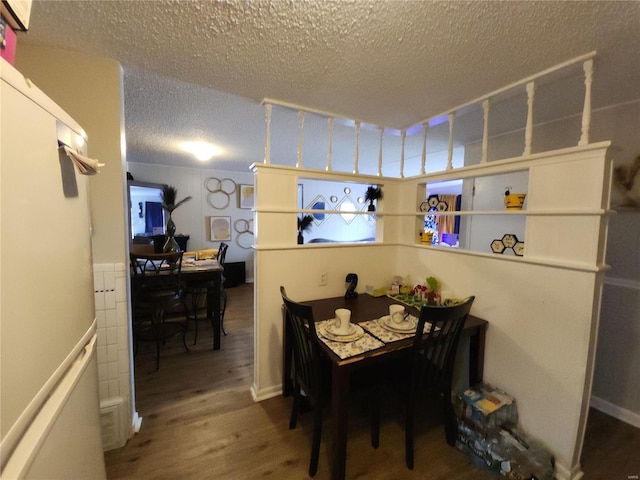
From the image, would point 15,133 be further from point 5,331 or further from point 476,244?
point 476,244

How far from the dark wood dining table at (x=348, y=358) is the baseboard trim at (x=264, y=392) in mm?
71

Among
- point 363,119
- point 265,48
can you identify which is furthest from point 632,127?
point 265,48

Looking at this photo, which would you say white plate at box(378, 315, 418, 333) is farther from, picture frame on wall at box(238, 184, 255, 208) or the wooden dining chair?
picture frame on wall at box(238, 184, 255, 208)

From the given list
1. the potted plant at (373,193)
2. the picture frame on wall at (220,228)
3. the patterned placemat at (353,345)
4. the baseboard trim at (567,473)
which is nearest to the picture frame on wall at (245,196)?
the picture frame on wall at (220,228)

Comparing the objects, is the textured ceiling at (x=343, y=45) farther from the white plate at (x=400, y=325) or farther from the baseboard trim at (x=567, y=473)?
the baseboard trim at (x=567, y=473)

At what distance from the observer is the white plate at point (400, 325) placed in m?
1.58

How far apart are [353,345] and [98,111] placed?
6.31ft

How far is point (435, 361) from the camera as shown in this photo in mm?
1606

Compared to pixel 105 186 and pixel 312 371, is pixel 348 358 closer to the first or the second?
pixel 312 371

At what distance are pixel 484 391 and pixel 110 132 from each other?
2.79 m

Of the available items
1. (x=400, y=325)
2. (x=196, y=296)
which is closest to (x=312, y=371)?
(x=400, y=325)

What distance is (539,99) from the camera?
184 centimetres

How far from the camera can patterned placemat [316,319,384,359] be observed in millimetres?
1355

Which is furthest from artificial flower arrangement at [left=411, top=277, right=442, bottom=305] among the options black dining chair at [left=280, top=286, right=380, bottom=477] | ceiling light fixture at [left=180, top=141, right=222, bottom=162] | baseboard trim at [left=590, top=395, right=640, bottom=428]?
ceiling light fixture at [left=180, top=141, right=222, bottom=162]
